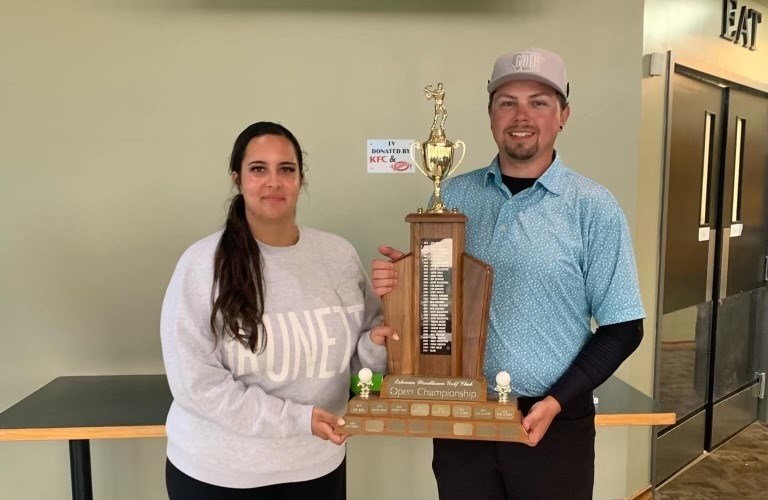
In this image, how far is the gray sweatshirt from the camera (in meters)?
1.15

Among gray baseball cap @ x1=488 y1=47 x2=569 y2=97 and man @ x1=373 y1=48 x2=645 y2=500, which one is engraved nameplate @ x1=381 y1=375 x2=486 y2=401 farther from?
gray baseball cap @ x1=488 y1=47 x2=569 y2=97

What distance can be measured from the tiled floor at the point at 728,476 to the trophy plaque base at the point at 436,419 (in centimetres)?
204

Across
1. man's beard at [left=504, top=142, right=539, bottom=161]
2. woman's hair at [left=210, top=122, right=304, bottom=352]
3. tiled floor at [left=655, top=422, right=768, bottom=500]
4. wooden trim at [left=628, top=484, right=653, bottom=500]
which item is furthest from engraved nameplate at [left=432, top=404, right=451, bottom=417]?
tiled floor at [left=655, top=422, right=768, bottom=500]

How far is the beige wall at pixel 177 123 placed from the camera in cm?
197

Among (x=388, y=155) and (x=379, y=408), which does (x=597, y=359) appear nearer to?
(x=379, y=408)

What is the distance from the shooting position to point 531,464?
1174 mm

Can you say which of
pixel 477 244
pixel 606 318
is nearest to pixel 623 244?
pixel 606 318

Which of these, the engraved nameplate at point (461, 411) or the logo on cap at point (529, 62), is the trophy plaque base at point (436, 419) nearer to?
the engraved nameplate at point (461, 411)

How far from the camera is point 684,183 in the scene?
2.70 metres

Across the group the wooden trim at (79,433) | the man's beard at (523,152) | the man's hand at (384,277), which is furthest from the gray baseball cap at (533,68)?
the wooden trim at (79,433)

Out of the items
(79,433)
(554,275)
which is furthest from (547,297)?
(79,433)

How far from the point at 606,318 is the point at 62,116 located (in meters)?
1.93

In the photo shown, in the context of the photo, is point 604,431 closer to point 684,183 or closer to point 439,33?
point 684,183

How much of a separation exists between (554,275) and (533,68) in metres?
0.44
